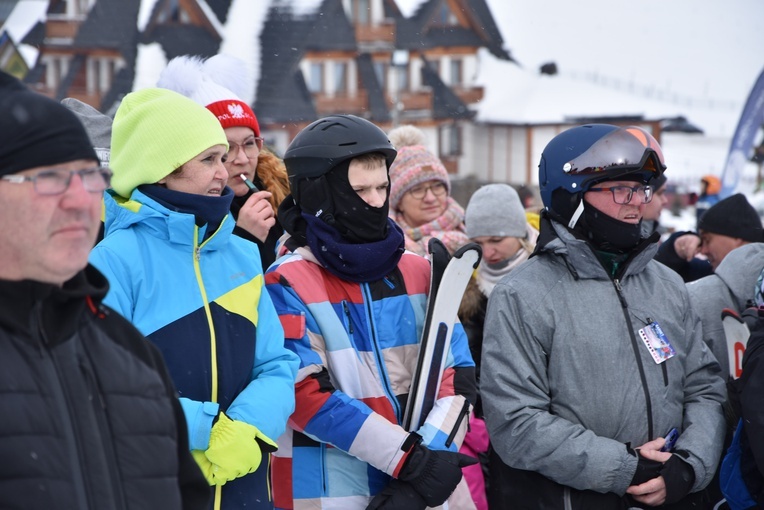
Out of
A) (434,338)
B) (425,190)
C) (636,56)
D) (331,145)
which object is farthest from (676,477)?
(636,56)

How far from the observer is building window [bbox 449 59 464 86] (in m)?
14.9

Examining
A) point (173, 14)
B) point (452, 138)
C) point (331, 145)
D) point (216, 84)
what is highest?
point (173, 14)

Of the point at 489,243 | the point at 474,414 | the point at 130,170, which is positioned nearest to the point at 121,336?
the point at 130,170

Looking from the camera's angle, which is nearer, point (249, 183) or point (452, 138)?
point (249, 183)

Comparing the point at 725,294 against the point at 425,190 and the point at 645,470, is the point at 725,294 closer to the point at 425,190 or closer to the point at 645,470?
the point at 645,470

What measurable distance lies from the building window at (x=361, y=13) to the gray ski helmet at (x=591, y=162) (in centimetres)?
1131

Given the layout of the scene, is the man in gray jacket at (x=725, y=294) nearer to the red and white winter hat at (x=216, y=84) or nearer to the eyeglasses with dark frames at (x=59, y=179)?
the red and white winter hat at (x=216, y=84)

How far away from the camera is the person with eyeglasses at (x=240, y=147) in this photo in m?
3.43

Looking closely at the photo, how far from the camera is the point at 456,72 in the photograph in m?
15.0

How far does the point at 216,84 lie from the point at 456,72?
11.6 m

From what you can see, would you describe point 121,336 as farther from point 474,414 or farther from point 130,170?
point 474,414

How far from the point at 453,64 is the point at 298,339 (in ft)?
41.3

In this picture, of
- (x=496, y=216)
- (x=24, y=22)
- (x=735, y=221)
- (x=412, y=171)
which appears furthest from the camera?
(x=24, y=22)

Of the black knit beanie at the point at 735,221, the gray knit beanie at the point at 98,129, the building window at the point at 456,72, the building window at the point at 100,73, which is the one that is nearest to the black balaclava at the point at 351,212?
the gray knit beanie at the point at 98,129
